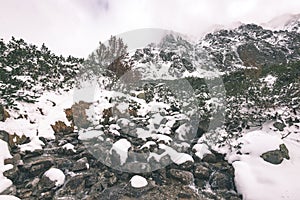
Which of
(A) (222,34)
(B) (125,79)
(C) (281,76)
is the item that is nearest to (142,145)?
(C) (281,76)

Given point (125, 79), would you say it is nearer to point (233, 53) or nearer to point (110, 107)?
point (110, 107)

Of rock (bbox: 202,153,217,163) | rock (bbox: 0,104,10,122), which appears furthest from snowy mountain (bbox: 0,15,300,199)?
rock (bbox: 0,104,10,122)

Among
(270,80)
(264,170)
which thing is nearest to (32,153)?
(264,170)

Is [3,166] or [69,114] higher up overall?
[69,114]

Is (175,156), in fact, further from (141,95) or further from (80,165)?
(141,95)

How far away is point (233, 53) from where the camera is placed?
172 ft

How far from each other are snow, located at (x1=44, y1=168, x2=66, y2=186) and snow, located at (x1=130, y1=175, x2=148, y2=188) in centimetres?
266

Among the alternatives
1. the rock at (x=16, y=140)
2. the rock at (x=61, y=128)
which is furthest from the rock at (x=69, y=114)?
the rock at (x=16, y=140)

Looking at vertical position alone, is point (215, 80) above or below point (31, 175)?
above

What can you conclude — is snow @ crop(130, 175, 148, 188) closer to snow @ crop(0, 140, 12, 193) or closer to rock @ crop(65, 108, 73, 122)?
snow @ crop(0, 140, 12, 193)

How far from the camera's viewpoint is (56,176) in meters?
9.52

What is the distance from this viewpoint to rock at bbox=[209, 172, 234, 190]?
9.56m

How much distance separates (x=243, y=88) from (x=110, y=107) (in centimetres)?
846

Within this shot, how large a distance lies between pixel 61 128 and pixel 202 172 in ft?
26.7
